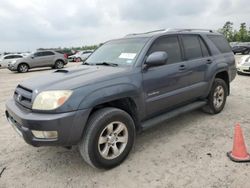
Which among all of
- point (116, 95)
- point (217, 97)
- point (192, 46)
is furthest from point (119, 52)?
point (217, 97)

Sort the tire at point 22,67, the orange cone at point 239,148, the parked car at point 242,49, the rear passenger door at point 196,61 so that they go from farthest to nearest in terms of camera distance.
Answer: the parked car at point 242,49 → the tire at point 22,67 → the rear passenger door at point 196,61 → the orange cone at point 239,148

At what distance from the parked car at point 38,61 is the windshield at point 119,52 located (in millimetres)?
14436

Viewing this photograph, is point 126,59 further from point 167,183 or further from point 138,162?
point 167,183

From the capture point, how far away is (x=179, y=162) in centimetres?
313

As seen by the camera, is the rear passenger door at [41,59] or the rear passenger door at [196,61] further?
the rear passenger door at [41,59]

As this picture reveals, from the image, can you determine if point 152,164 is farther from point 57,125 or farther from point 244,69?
point 244,69

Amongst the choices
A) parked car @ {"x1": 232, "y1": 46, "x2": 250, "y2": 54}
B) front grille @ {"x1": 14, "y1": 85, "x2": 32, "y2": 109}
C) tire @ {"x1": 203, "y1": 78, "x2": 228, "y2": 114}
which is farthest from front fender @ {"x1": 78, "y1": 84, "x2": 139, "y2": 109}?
parked car @ {"x1": 232, "y1": 46, "x2": 250, "y2": 54}

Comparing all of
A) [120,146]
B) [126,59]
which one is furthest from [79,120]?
[126,59]

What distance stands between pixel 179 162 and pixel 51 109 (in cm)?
179

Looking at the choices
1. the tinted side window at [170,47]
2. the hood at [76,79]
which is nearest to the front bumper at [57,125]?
the hood at [76,79]

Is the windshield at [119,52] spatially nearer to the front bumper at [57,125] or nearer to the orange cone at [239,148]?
the front bumper at [57,125]

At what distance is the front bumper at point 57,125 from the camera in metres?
2.59

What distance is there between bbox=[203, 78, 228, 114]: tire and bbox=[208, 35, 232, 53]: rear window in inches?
28.1

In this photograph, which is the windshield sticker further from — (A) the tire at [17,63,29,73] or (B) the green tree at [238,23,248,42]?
(B) the green tree at [238,23,248,42]
